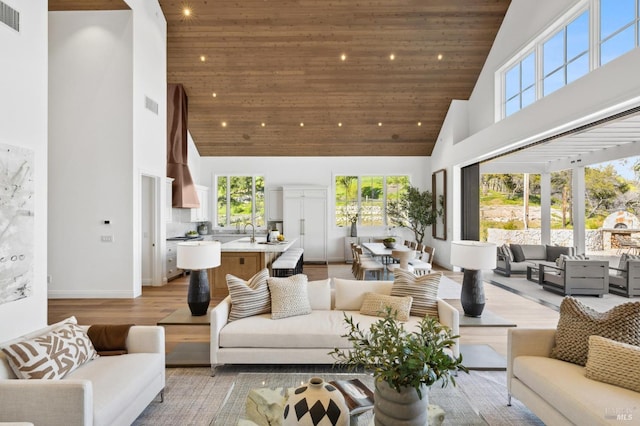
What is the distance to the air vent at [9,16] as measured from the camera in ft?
11.6

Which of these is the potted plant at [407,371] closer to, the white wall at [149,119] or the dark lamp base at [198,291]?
the dark lamp base at [198,291]

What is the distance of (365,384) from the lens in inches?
86.5

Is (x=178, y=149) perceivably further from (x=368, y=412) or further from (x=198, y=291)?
(x=368, y=412)

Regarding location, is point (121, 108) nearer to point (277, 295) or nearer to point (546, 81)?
point (277, 295)

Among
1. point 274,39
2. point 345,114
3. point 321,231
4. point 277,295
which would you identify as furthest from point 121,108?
point 321,231

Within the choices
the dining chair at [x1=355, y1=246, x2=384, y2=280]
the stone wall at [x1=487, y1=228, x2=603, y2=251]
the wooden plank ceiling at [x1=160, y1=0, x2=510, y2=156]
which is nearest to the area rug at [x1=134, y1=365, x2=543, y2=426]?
the dining chair at [x1=355, y1=246, x2=384, y2=280]

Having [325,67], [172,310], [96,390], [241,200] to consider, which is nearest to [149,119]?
[172,310]

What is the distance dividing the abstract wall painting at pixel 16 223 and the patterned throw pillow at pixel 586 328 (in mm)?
5106

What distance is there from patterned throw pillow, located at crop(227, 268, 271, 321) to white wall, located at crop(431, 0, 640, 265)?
441 cm

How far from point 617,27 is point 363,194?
7.04 m

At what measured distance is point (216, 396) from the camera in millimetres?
2797

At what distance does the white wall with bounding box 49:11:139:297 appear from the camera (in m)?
5.83

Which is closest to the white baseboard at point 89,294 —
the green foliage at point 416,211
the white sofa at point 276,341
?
the white sofa at point 276,341

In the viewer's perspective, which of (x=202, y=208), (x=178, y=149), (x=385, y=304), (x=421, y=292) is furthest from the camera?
(x=202, y=208)
